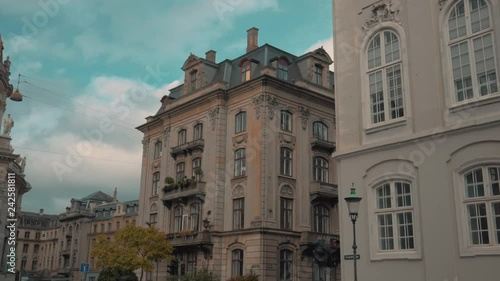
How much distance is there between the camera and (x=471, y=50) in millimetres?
14945

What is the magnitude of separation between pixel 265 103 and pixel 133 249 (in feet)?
47.8

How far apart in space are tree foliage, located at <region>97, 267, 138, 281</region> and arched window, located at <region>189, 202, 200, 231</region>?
19.6 feet

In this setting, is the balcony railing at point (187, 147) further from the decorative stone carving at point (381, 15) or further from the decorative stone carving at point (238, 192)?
Answer: the decorative stone carving at point (381, 15)

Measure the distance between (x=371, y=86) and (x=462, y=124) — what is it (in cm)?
383

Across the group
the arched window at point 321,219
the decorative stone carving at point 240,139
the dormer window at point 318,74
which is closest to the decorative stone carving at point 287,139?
the decorative stone carving at point 240,139

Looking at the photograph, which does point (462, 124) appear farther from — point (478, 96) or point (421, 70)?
point (421, 70)

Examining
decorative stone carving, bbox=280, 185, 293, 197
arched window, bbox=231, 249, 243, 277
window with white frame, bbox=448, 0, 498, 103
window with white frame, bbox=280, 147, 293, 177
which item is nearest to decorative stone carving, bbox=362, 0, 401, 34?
window with white frame, bbox=448, 0, 498, 103

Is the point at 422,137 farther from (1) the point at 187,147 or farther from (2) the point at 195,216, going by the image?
(1) the point at 187,147

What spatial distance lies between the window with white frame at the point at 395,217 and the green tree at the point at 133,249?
24656mm

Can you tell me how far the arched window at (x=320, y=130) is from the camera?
40875mm

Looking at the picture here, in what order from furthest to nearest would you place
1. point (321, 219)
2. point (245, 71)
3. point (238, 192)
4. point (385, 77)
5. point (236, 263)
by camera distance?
point (245, 71), point (321, 219), point (238, 192), point (236, 263), point (385, 77)

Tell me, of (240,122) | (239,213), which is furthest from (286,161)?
(239,213)

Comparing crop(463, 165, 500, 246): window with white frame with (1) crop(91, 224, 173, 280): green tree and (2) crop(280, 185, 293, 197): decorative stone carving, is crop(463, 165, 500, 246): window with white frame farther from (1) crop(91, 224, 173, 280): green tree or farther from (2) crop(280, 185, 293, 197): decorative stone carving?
(1) crop(91, 224, 173, 280): green tree

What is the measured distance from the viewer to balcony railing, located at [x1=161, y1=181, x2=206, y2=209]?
39344mm
